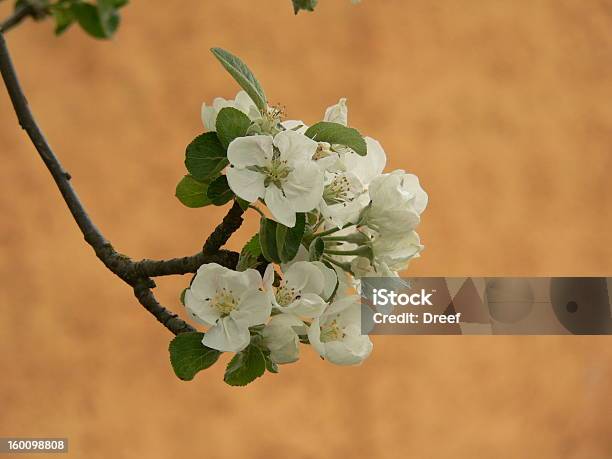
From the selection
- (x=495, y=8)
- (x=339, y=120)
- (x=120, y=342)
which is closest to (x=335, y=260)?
(x=339, y=120)

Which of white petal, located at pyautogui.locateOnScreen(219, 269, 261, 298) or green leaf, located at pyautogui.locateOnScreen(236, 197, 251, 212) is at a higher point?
green leaf, located at pyautogui.locateOnScreen(236, 197, 251, 212)

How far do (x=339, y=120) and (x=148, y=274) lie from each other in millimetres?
154

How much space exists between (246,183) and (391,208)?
0.08 metres

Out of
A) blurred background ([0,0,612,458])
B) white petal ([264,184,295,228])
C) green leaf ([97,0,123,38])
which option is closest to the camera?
green leaf ([97,0,123,38])

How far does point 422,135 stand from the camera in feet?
9.50

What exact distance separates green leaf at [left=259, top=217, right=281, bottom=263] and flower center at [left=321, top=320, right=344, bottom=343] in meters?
0.05

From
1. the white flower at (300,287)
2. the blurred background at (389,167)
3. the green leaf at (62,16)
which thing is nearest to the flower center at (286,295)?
the white flower at (300,287)

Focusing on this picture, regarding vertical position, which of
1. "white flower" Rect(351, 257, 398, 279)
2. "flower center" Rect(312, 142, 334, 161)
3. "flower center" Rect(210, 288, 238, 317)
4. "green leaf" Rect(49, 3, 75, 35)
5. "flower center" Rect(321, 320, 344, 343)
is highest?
"flower center" Rect(312, 142, 334, 161)

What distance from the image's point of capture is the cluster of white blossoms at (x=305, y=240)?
1.57 feet

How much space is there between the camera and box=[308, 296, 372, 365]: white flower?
48 centimetres

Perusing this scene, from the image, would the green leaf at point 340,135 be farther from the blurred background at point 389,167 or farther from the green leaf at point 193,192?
the blurred background at point 389,167

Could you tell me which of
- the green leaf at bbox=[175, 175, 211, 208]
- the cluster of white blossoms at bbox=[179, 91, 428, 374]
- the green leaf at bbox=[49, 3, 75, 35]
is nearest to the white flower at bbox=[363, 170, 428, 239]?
the cluster of white blossoms at bbox=[179, 91, 428, 374]

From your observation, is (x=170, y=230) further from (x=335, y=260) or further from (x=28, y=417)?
(x=335, y=260)

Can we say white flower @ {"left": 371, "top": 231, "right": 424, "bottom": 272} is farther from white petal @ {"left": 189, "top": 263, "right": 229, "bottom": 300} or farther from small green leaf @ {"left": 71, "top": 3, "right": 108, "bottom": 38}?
small green leaf @ {"left": 71, "top": 3, "right": 108, "bottom": 38}
